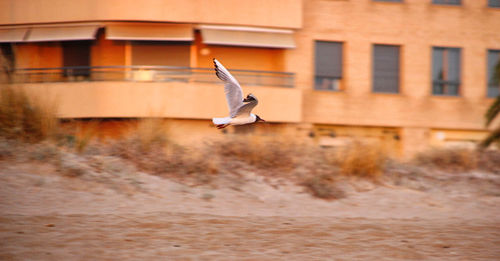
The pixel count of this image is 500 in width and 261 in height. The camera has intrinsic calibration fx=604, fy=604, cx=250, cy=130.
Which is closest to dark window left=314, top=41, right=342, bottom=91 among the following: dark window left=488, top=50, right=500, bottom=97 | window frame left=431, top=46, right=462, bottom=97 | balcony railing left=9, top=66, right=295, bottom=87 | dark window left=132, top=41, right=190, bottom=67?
balcony railing left=9, top=66, right=295, bottom=87

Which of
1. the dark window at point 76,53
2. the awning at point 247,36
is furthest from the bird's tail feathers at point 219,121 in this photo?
the dark window at point 76,53

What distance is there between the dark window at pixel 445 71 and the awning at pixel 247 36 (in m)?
5.29

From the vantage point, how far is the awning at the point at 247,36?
59.4 ft

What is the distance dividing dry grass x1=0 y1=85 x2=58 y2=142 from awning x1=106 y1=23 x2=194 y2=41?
229 inches

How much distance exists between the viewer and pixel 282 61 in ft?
62.7

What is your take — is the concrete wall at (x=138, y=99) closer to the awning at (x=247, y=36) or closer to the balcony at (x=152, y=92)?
the balcony at (x=152, y=92)

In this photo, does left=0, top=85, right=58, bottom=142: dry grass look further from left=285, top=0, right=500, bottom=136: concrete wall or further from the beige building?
left=285, top=0, right=500, bottom=136: concrete wall

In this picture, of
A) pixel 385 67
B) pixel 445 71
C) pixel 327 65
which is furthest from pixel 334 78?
pixel 445 71

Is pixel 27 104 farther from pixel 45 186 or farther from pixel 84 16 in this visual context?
pixel 84 16

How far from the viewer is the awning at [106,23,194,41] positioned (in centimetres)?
1780

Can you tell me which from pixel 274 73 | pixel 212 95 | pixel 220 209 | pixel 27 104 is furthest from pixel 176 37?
pixel 220 209

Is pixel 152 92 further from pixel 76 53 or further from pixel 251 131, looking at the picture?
pixel 251 131

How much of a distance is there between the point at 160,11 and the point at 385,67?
7620 millimetres

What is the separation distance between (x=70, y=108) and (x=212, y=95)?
4.16 meters
